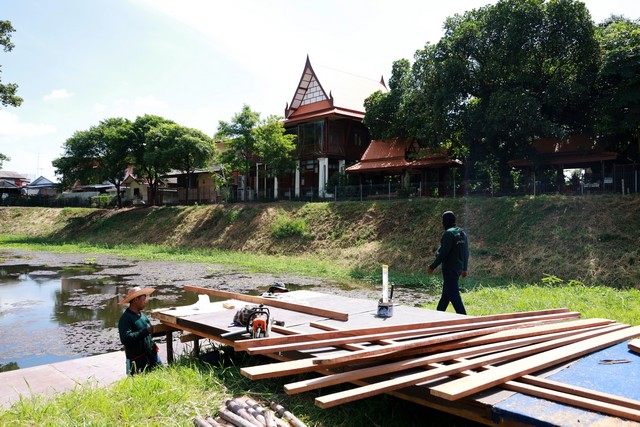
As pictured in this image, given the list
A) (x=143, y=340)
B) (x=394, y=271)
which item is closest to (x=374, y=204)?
(x=394, y=271)

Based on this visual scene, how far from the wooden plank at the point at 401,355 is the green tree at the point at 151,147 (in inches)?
1325

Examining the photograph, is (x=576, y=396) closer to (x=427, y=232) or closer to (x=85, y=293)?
(x=85, y=293)

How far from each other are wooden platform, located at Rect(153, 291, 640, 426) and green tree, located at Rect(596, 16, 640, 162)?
16.5 m

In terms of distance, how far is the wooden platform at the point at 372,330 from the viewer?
2908mm

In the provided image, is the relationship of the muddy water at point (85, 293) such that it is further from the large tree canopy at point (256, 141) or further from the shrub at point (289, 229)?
the large tree canopy at point (256, 141)

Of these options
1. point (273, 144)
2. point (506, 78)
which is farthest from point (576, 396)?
point (273, 144)

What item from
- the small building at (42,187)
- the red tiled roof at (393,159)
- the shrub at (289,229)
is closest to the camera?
the shrub at (289,229)

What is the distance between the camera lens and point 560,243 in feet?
54.0

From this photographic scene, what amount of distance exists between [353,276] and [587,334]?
1380 cm

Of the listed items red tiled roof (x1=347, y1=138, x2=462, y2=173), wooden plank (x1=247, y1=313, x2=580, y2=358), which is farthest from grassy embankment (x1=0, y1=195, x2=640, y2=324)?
wooden plank (x1=247, y1=313, x2=580, y2=358)

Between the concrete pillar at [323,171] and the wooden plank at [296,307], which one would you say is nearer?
the wooden plank at [296,307]

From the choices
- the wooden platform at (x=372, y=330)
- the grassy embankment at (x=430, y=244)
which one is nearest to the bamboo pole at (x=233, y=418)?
the wooden platform at (x=372, y=330)

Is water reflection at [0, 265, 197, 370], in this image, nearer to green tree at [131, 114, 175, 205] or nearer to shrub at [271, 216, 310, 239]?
shrub at [271, 216, 310, 239]

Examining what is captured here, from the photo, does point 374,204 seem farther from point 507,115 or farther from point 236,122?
point 236,122
